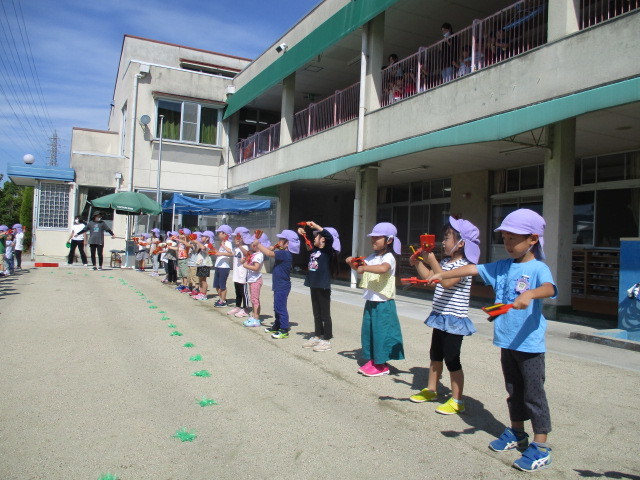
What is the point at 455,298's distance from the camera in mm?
4551

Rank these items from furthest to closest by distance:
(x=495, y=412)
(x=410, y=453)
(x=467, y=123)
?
(x=467, y=123) → (x=495, y=412) → (x=410, y=453)

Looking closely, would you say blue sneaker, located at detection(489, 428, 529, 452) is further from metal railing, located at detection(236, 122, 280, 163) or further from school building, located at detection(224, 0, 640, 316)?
metal railing, located at detection(236, 122, 280, 163)

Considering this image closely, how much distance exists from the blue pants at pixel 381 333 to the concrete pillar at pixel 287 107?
14152mm

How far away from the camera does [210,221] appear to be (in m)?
24.2

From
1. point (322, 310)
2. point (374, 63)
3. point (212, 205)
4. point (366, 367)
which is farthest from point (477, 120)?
point (212, 205)

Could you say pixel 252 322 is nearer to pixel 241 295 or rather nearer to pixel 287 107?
pixel 241 295

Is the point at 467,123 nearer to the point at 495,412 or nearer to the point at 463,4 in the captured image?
the point at 463,4

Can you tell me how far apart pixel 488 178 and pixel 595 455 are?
473 inches

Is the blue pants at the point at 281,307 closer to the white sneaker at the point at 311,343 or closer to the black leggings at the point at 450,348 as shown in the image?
the white sneaker at the point at 311,343

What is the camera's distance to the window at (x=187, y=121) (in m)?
23.8

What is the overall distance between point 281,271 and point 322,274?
99 centimetres

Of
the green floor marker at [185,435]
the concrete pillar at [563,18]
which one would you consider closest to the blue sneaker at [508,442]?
the green floor marker at [185,435]

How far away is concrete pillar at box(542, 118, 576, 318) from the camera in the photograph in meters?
9.09

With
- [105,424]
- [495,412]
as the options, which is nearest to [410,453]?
[495,412]
